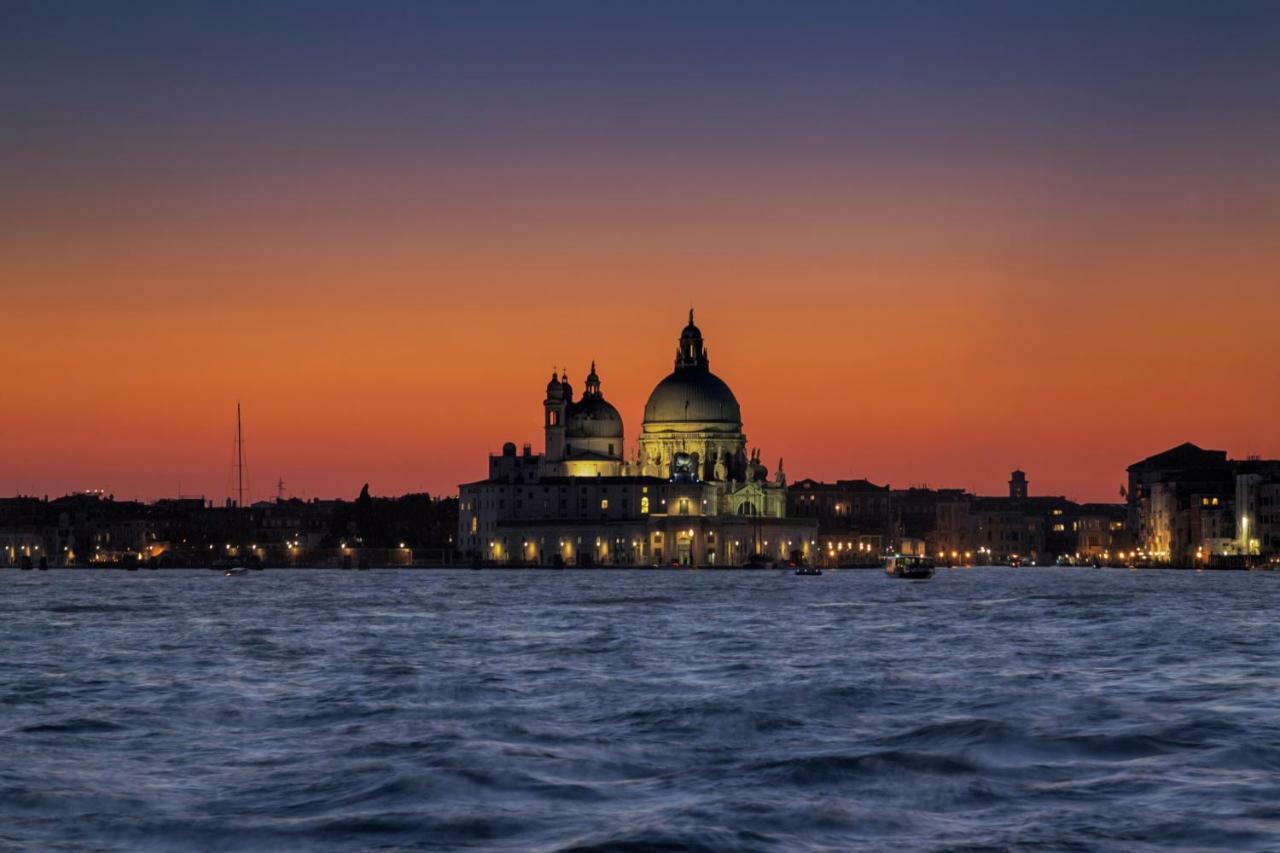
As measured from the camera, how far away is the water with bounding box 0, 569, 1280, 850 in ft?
53.9

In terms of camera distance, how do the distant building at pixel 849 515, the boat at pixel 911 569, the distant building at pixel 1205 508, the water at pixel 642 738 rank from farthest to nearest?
1. the distant building at pixel 849 515
2. the distant building at pixel 1205 508
3. the boat at pixel 911 569
4. the water at pixel 642 738

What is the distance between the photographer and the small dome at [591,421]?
14600 cm

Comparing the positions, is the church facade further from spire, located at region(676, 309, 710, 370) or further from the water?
the water

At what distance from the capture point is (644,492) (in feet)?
453

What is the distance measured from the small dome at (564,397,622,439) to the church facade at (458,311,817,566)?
76 millimetres

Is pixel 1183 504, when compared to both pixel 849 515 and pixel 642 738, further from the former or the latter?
pixel 642 738

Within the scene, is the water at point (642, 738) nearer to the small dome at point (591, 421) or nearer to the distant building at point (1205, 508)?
the distant building at point (1205, 508)

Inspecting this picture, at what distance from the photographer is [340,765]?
66.2 feet

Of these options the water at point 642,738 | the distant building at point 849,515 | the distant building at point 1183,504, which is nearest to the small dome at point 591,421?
the distant building at point 849,515

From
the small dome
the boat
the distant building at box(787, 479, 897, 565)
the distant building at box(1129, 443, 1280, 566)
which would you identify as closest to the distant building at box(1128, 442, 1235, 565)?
the distant building at box(1129, 443, 1280, 566)

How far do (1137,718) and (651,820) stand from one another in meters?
9.53

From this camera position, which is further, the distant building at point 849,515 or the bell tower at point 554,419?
the distant building at point 849,515

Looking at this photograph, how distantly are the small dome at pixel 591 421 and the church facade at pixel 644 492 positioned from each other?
0.08 metres

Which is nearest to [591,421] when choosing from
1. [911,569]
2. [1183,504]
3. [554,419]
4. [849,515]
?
[554,419]
